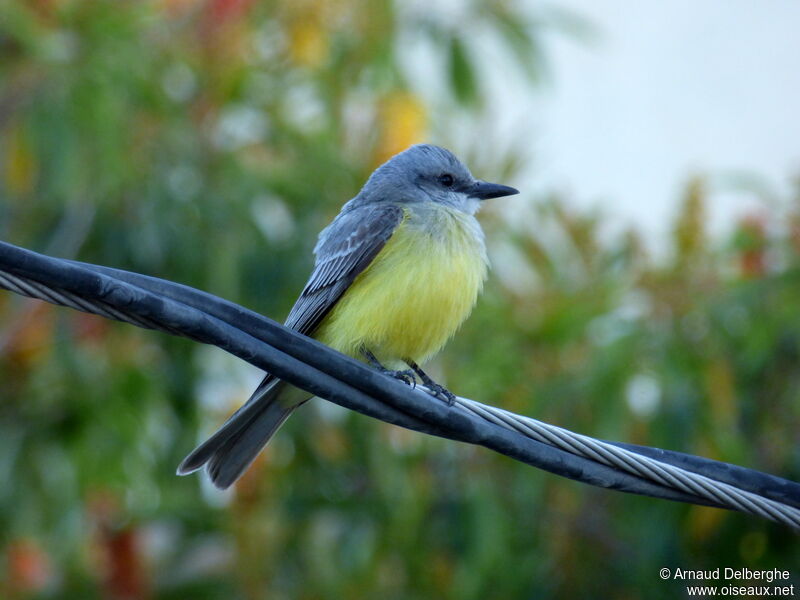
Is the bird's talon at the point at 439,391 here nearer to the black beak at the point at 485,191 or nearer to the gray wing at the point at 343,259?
the gray wing at the point at 343,259

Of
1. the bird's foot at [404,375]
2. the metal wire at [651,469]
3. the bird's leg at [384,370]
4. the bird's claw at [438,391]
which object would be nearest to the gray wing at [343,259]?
the bird's leg at [384,370]

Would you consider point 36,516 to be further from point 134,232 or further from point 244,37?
point 244,37

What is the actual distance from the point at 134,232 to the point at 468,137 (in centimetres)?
196

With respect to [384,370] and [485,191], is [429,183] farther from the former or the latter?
[384,370]

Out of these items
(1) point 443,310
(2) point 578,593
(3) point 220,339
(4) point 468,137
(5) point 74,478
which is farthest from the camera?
(4) point 468,137

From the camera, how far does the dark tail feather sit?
4277 millimetres

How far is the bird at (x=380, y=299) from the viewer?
450cm

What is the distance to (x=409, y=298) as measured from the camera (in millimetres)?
4516

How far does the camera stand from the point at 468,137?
273 inches

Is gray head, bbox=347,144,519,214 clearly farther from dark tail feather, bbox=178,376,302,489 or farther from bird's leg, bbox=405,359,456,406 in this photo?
dark tail feather, bbox=178,376,302,489

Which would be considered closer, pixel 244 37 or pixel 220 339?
pixel 220 339

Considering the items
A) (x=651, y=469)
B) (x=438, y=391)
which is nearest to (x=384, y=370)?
(x=438, y=391)

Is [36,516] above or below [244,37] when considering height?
below

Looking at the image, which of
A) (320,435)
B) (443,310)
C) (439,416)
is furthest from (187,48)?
(439,416)
